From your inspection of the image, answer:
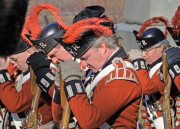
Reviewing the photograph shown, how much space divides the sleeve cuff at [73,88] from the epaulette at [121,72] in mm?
211

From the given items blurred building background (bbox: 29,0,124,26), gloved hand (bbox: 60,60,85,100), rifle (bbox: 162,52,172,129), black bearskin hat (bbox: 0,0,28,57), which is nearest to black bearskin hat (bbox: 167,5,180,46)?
rifle (bbox: 162,52,172,129)

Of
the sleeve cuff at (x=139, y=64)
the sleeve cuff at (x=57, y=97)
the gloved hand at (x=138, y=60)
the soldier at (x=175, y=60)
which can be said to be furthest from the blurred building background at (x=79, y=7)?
the sleeve cuff at (x=57, y=97)

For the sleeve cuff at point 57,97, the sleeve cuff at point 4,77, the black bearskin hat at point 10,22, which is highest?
the black bearskin hat at point 10,22

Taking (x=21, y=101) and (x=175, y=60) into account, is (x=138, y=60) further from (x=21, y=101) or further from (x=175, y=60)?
(x=21, y=101)

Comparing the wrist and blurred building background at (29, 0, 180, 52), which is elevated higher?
the wrist

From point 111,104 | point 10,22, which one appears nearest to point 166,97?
point 111,104

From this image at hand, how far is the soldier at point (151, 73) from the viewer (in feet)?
17.8

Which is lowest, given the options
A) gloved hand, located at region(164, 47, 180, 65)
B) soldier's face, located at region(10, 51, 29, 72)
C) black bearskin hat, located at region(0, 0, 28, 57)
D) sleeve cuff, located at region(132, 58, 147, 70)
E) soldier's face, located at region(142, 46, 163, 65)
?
sleeve cuff, located at region(132, 58, 147, 70)

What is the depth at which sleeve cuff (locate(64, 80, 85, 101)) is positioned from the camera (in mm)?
2969

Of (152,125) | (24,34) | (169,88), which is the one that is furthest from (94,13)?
(152,125)

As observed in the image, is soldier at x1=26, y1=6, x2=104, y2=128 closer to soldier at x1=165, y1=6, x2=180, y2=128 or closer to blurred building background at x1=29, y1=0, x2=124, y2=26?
soldier at x1=165, y1=6, x2=180, y2=128

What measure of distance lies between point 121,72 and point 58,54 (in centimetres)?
102

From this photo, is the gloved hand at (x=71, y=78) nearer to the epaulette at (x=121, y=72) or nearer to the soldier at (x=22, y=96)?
the epaulette at (x=121, y=72)

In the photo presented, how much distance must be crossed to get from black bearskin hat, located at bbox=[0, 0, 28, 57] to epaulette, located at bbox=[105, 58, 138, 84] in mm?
1648
